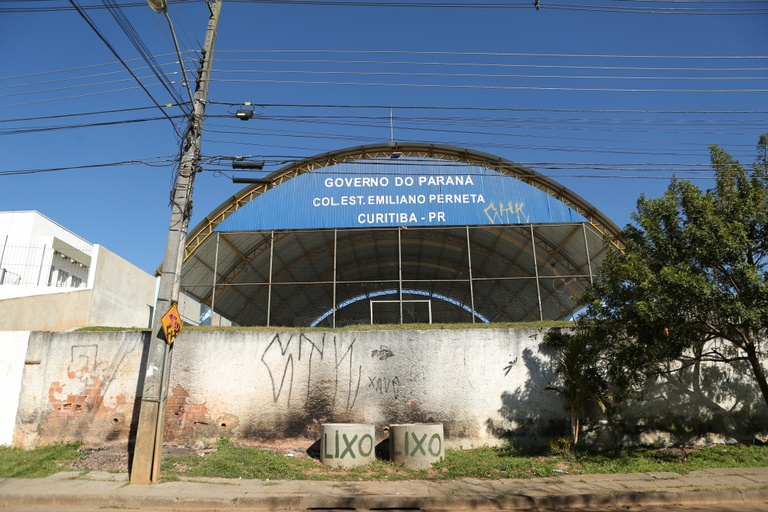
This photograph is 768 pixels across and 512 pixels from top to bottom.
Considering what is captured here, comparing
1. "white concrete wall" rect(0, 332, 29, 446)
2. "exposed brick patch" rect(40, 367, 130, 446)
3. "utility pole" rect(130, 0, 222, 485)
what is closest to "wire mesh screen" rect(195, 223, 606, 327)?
"exposed brick patch" rect(40, 367, 130, 446)

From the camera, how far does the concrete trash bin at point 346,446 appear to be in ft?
32.6

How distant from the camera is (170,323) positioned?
929 centimetres

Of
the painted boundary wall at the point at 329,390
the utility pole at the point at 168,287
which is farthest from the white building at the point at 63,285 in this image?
the utility pole at the point at 168,287

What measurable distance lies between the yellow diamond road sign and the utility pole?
96 mm

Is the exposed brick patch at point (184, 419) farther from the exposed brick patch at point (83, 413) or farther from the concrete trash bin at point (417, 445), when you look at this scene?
the concrete trash bin at point (417, 445)

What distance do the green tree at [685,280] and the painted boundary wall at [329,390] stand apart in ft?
4.27

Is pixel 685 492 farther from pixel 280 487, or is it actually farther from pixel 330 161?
pixel 330 161

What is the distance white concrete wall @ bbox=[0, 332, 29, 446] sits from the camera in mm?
11195

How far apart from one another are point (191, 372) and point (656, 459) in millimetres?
9899

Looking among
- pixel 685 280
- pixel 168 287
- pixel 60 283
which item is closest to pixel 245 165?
pixel 168 287

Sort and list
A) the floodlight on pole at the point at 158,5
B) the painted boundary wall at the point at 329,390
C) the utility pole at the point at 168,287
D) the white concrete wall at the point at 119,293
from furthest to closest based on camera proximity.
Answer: the white concrete wall at the point at 119,293, the painted boundary wall at the point at 329,390, the utility pole at the point at 168,287, the floodlight on pole at the point at 158,5

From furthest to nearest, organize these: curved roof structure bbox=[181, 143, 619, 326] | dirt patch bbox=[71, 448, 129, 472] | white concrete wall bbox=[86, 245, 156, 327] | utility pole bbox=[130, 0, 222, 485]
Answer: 1. curved roof structure bbox=[181, 143, 619, 326]
2. white concrete wall bbox=[86, 245, 156, 327]
3. dirt patch bbox=[71, 448, 129, 472]
4. utility pole bbox=[130, 0, 222, 485]

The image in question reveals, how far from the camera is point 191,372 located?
11.4 metres

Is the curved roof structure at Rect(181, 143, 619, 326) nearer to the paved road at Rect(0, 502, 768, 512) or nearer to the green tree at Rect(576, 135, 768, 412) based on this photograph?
the green tree at Rect(576, 135, 768, 412)
